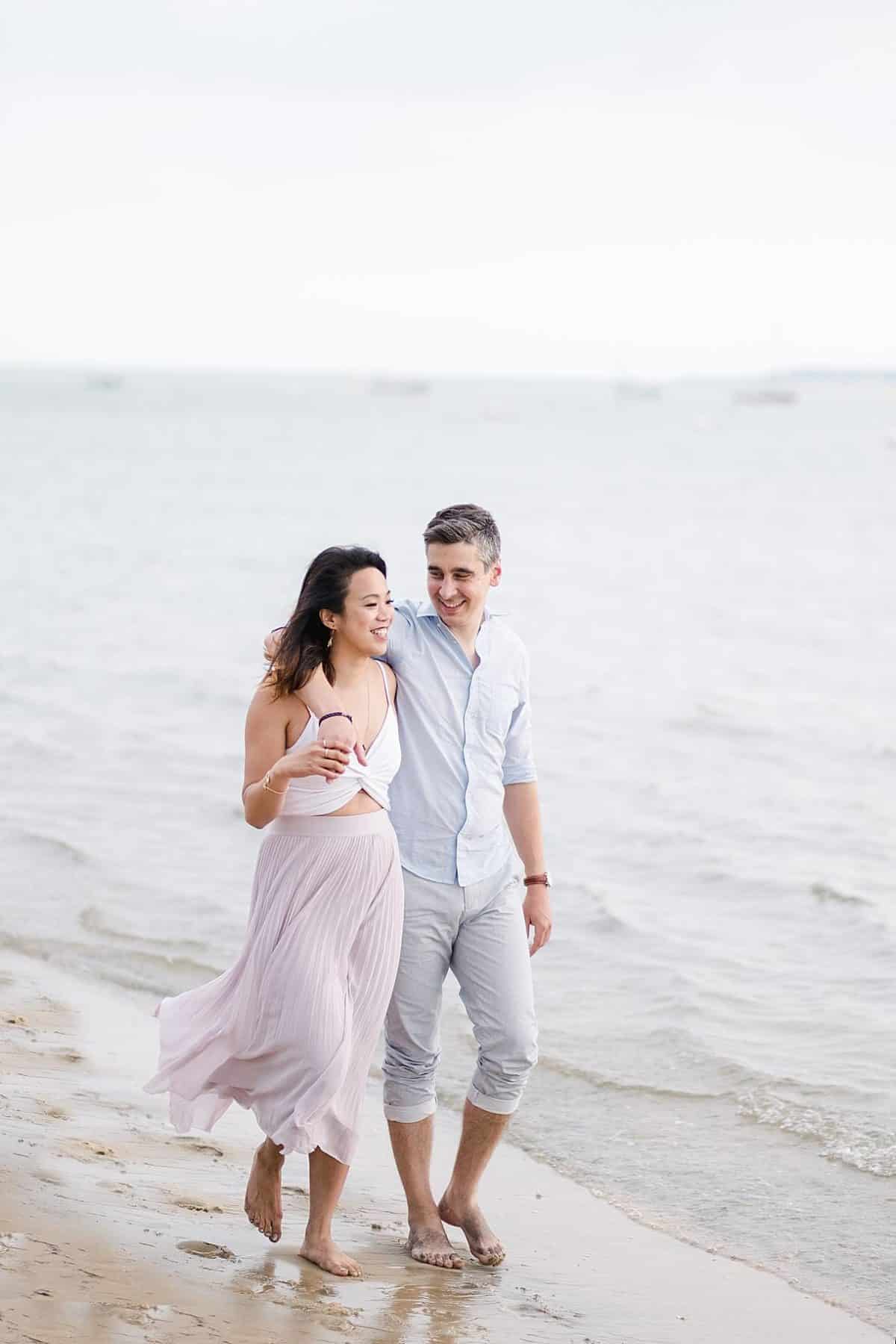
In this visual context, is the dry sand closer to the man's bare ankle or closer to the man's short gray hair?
the man's bare ankle

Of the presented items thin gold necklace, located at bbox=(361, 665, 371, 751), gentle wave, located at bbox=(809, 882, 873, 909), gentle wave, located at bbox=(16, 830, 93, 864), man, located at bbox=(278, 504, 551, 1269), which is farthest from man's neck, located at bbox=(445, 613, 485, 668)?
gentle wave, located at bbox=(16, 830, 93, 864)

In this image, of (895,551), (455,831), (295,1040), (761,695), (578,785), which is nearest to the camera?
(295,1040)

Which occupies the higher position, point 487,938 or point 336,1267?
point 487,938

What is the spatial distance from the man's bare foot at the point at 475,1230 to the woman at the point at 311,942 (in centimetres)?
50

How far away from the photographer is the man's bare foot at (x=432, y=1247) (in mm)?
4289

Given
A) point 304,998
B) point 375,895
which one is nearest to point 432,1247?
point 304,998

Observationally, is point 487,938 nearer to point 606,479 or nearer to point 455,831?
point 455,831

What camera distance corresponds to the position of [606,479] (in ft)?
184

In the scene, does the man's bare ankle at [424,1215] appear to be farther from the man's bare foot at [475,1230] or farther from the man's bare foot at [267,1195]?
the man's bare foot at [267,1195]

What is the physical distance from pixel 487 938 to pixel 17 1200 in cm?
140

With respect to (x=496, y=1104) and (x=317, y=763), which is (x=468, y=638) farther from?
(x=496, y=1104)

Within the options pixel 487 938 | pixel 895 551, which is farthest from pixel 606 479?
pixel 487 938

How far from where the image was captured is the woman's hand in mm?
3783

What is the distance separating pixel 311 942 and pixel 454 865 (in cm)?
48
